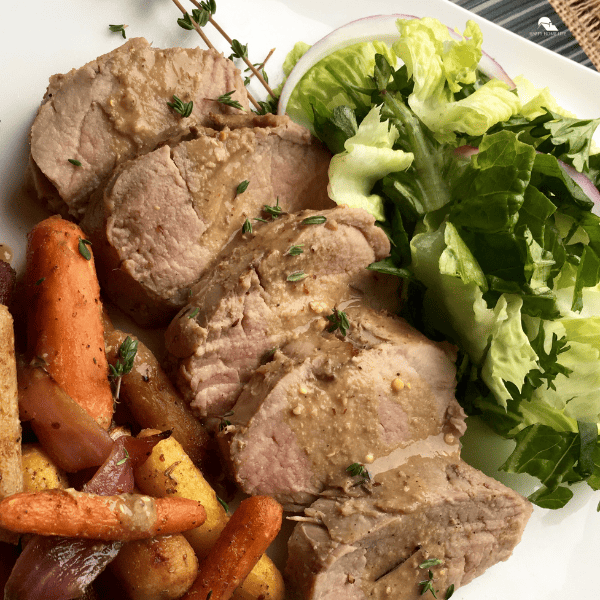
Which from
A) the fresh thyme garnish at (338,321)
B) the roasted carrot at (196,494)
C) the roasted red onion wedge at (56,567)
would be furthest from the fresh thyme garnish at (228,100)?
the roasted red onion wedge at (56,567)

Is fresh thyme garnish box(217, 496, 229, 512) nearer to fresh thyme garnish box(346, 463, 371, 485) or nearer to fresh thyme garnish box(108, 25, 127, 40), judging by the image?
fresh thyme garnish box(346, 463, 371, 485)

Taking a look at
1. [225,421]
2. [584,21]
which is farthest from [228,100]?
[584,21]

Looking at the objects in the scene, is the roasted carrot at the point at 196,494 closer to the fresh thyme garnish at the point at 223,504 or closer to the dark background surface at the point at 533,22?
the fresh thyme garnish at the point at 223,504

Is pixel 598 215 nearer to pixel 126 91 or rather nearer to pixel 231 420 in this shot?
pixel 231 420

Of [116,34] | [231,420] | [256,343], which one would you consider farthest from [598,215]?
[116,34]

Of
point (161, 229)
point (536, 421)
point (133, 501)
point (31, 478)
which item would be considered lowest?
point (536, 421)

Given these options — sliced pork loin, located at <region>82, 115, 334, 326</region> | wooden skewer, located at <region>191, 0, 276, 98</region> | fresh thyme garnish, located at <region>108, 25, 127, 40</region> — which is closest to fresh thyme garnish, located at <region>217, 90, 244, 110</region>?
sliced pork loin, located at <region>82, 115, 334, 326</region>
